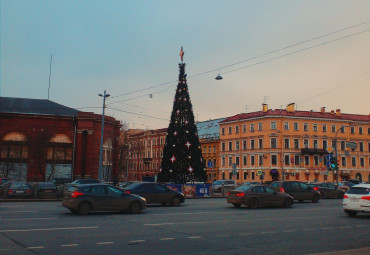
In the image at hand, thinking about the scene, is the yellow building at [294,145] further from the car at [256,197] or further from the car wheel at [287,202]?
the car at [256,197]

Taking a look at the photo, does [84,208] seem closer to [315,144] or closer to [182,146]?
[182,146]

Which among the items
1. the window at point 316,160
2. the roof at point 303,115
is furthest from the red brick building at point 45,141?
the window at point 316,160

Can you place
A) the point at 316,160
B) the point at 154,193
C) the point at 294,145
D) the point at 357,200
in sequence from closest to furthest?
the point at 357,200, the point at 154,193, the point at 294,145, the point at 316,160

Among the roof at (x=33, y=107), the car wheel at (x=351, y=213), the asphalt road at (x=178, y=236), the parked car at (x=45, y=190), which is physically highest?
the roof at (x=33, y=107)

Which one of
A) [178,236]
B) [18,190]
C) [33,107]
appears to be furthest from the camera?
[33,107]

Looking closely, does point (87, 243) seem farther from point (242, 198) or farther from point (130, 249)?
point (242, 198)

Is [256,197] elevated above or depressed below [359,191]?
below

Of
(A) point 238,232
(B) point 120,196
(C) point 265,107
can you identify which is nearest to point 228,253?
(A) point 238,232

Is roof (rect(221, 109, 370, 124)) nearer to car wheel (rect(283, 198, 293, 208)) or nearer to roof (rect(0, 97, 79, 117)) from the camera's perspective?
roof (rect(0, 97, 79, 117))

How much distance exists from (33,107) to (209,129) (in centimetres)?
4807

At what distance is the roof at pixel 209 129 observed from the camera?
90.1m

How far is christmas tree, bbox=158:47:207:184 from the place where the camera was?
33.5m

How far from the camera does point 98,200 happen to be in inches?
707

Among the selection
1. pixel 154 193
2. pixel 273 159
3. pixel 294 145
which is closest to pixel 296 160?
pixel 294 145
